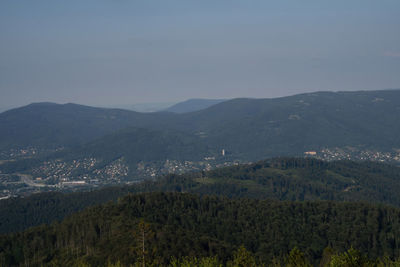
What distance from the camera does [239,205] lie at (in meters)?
137

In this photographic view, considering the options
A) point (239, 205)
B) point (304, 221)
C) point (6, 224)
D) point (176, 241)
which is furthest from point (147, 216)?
point (6, 224)

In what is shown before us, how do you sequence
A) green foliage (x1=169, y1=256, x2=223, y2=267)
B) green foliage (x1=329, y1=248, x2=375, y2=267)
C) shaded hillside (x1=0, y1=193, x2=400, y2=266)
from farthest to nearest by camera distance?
1. shaded hillside (x1=0, y1=193, x2=400, y2=266)
2. green foliage (x1=169, y1=256, x2=223, y2=267)
3. green foliage (x1=329, y1=248, x2=375, y2=267)

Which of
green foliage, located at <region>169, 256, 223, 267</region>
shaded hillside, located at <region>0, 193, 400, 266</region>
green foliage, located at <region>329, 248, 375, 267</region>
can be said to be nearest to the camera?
green foliage, located at <region>329, 248, 375, 267</region>

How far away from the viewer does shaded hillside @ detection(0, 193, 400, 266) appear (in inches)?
3457

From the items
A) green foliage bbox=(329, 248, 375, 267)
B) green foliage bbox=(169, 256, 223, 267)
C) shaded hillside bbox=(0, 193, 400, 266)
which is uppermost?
green foliage bbox=(329, 248, 375, 267)

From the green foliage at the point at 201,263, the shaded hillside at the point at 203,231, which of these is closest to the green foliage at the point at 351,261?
the green foliage at the point at 201,263

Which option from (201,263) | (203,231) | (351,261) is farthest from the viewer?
(203,231)

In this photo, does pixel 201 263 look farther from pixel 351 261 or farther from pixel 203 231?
pixel 203 231

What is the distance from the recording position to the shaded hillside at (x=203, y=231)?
87812 mm

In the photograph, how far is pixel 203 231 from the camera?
379 feet

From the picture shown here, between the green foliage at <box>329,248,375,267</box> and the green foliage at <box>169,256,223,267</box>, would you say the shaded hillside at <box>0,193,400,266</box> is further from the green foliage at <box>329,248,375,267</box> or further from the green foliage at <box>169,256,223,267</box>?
the green foliage at <box>329,248,375,267</box>

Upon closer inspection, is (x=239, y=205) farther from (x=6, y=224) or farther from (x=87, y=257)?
(x=6, y=224)

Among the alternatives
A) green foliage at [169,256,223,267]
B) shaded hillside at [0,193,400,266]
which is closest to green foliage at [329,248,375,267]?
green foliage at [169,256,223,267]

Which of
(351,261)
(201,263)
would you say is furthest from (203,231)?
(351,261)
